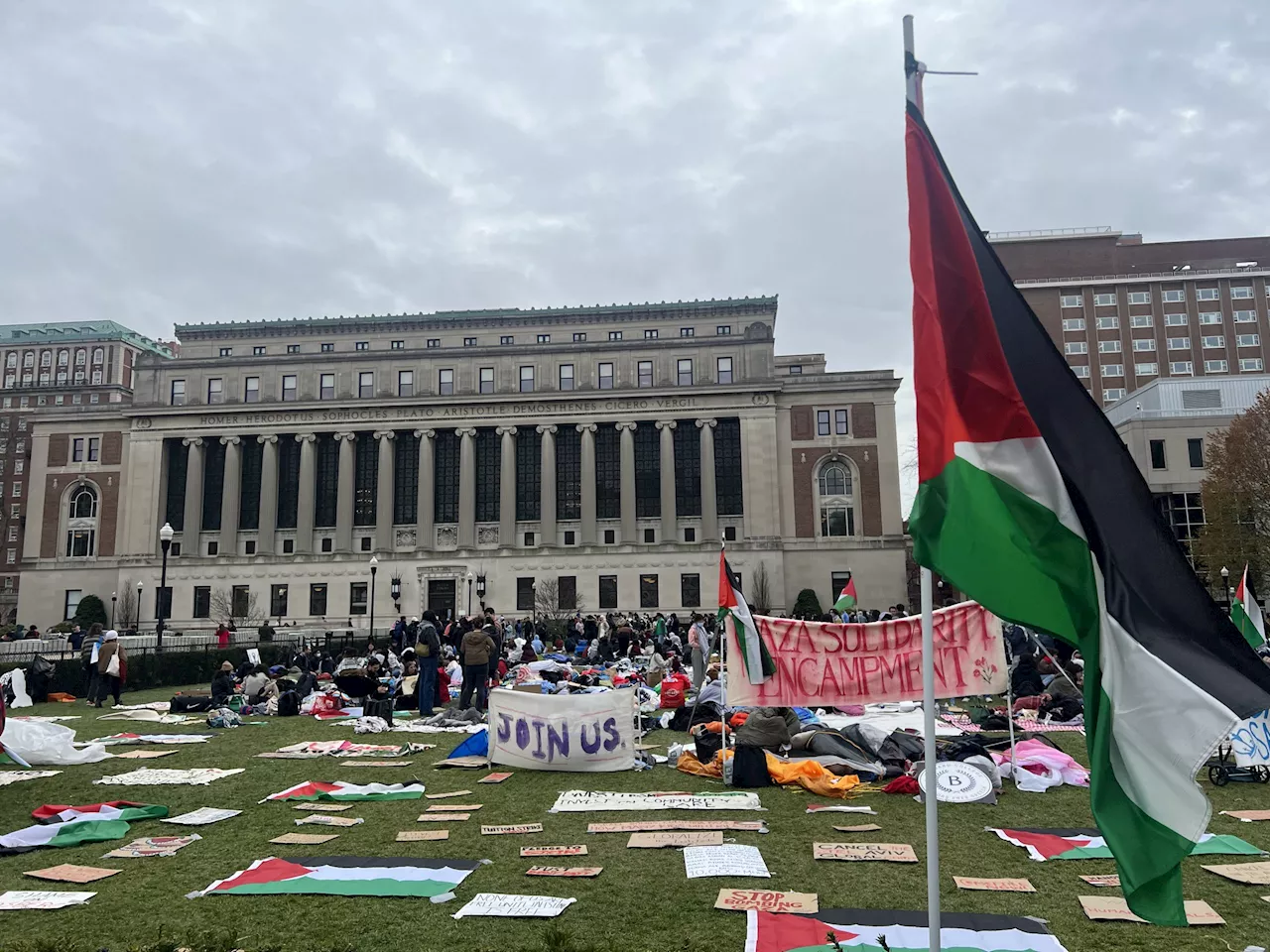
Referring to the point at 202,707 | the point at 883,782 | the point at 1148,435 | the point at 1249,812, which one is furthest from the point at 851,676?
the point at 1148,435

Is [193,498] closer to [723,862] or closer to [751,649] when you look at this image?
[751,649]

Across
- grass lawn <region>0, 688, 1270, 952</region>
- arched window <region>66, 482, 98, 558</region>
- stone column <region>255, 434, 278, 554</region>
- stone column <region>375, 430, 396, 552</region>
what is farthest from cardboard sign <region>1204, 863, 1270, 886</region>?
arched window <region>66, 482, 98, 558</region>

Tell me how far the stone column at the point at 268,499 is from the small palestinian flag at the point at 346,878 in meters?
69.9

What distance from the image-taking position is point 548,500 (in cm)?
7281

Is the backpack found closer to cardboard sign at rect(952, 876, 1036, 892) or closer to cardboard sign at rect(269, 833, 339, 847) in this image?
cardboard sign at rect(269, 833, 339, 847)

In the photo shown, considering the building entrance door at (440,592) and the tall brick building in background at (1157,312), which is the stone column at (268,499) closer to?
the building entrance door at (440,592)

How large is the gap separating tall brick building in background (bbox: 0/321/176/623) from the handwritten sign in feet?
324

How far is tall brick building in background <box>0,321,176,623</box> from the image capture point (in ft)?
366

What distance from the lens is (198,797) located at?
1267 cm

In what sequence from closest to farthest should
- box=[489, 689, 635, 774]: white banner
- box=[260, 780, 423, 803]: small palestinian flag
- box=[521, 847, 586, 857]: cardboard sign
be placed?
box=[521, 847, 586, 857]: cardboard sign
box=[260, 780, 423, 803]: small palestinian flag
box=[489, 689, 635, 774]: white banner

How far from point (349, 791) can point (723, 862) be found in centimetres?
616

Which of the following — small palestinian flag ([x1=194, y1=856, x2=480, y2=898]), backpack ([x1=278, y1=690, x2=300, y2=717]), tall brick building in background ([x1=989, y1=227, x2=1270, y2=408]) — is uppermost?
tall brick building in background ([x1=989, y1=227, x2=1270, y2=408])

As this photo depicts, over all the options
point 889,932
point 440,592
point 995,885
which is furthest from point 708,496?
point 889,932

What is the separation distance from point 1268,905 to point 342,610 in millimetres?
70950
